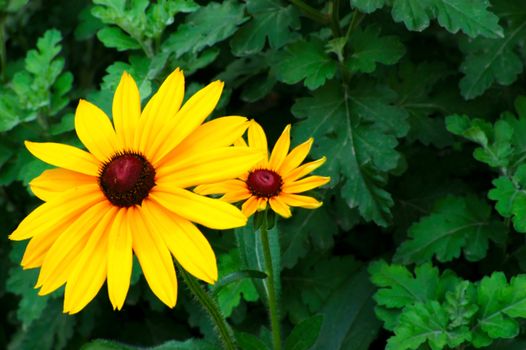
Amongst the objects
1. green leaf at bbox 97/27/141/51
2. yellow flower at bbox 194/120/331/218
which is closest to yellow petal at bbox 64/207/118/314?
yellow flower at bbox 194/120/331/218

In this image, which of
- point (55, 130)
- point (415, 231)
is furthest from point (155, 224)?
point (55, 130)

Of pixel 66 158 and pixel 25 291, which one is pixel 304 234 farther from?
pixel 66 158

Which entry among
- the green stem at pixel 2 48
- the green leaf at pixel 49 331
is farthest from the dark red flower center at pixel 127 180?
the green stem at pixel 2 48

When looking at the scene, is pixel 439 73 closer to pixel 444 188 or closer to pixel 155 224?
pixel 444 188

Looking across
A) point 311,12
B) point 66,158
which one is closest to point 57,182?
point 66,158

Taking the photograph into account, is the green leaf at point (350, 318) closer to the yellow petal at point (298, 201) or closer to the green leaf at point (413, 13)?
the yellow petal at point (298, 201)

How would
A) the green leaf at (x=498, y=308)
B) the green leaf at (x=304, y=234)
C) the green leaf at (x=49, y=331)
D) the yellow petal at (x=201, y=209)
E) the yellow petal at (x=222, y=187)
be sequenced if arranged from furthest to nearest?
the green leaf at (x=49, y=331) → the green leaf at (x=304, y=234) → the green leaf at (x=498, y=308) → the yellow petal at (x=222, y=187) → the yellow petal at (x=201, y=209)

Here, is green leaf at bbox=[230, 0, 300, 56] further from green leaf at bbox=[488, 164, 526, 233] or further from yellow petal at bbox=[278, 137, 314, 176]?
green leaf at bbox=[488, 164, 526, 233]

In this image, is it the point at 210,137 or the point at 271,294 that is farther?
the point at 271,294
